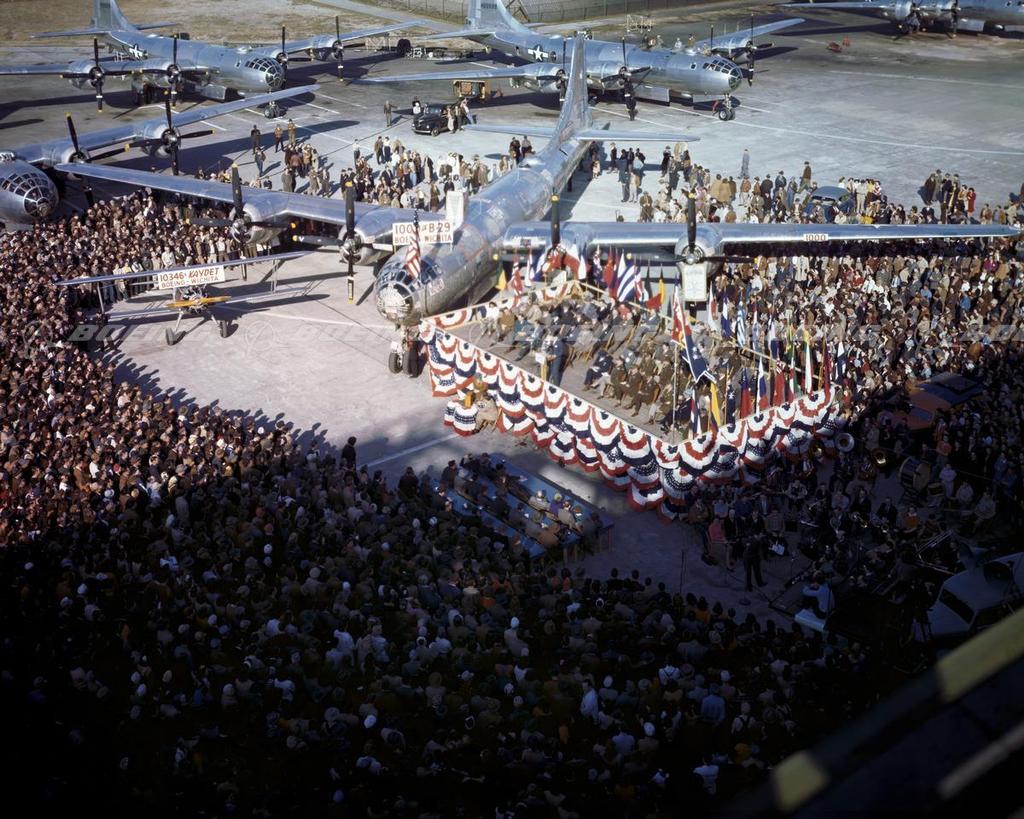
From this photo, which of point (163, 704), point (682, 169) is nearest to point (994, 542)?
point (163, 704)

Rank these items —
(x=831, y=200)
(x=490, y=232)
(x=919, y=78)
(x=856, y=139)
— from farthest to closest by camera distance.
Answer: (x=919, y=78)
(x=856, y=139)
(x=831, y=200)
(x=490, y=232)

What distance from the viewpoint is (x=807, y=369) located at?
31.7 m

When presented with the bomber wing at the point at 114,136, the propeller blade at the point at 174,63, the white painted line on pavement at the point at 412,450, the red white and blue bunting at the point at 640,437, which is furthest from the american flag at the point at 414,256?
the propeller blade at the point at 174,63

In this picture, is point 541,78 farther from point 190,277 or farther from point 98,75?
point 190,277

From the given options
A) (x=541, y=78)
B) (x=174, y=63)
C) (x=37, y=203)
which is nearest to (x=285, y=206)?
(x=37, y=203)

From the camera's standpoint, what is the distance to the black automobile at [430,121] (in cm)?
6681

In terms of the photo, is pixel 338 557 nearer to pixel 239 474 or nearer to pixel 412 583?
pixel 412 583

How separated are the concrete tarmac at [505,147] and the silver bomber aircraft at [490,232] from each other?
3.04 m

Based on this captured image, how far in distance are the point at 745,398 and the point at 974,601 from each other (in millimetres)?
9887

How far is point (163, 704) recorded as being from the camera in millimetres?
19969

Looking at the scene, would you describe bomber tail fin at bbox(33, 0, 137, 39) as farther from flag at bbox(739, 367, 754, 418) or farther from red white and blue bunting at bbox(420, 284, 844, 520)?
flag at bbox(739, 367, 754, 418)

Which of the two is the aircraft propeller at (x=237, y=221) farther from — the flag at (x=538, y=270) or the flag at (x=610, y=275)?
the flag at (x=610, y=275)

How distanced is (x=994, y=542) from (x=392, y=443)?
57.6 ft

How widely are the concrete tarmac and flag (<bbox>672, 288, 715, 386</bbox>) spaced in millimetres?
4331
